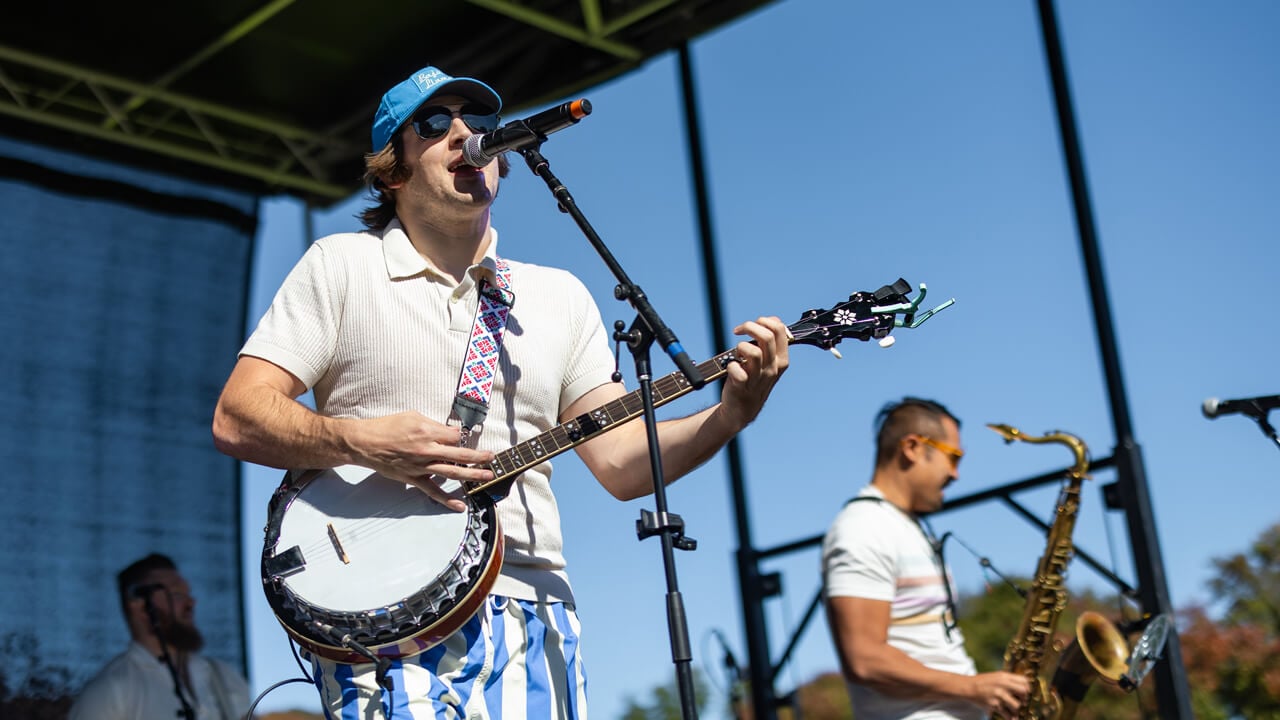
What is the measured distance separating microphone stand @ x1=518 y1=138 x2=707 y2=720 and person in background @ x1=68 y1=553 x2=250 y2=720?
13.0 feet

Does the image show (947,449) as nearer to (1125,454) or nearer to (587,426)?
(1125,454)

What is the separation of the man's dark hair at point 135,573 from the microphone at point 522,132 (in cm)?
432

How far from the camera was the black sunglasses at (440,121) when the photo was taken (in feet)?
8.52

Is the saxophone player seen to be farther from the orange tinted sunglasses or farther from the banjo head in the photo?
the banjo head

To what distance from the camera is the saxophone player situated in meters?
3.87

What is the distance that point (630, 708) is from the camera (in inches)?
440

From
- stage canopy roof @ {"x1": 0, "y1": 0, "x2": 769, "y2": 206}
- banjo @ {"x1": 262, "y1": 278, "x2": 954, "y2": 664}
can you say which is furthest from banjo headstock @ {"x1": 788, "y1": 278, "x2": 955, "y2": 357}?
stage canopy roof @ {"x1": 0, "y1": 0, "x2": 769, "y2": 206}

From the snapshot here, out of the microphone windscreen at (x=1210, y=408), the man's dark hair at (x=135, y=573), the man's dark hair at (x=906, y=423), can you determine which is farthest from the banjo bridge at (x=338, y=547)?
the man's dark hair at (x=135, y=573)

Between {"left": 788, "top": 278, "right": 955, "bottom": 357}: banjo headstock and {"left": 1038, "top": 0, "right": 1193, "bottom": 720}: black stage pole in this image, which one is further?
{"left": 1038, "top": 0, "right": 1193, "bottom": 720}: black stage pole

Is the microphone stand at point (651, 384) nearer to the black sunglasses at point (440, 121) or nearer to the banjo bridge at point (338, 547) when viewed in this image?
the black sunglasses at point (440, 121)

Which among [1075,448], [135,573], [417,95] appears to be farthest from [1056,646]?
[135,573]

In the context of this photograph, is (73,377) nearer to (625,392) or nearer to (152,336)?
(152,336)

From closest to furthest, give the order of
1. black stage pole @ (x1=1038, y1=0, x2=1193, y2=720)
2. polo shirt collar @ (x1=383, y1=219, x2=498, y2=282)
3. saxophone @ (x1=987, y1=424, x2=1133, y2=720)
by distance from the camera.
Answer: polo shirt collar @ (x1=383, y1=219, x2=498, y2=282), saxophone @ (x1=987, y1=424, x2=1133, y2=720), black stage pole @ (x1=1038, y1=0, x2=1193, y2=720)

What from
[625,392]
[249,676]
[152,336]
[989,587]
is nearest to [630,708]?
[249,676]
